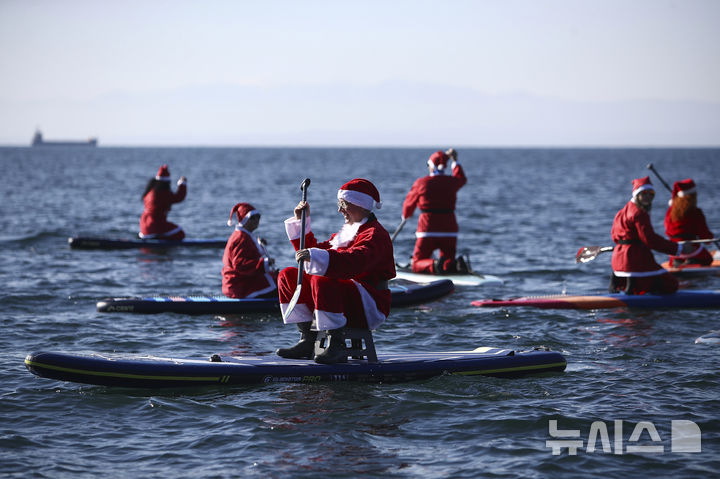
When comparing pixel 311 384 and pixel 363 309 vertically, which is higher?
pixel 363 309

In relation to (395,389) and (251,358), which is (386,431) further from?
(251,358)

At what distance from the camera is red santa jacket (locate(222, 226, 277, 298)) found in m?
12.3

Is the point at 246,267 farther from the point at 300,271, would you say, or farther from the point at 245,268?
the point at 300,271

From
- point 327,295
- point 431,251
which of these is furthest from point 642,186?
point 327,295

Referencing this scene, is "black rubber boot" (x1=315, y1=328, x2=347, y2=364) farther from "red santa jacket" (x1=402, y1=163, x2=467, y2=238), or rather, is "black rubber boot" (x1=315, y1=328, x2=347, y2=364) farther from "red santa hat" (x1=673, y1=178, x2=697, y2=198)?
"red santa hat" (x1=673, y1=178, x2=697, y2=198)

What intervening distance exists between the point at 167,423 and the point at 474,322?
5.68 meters

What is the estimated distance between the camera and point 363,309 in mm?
8000

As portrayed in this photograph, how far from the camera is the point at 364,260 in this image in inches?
300

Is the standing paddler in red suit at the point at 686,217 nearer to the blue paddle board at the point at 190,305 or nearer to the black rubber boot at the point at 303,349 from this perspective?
the blue paddle board at the point at 190,305

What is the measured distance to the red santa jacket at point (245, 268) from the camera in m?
12.3

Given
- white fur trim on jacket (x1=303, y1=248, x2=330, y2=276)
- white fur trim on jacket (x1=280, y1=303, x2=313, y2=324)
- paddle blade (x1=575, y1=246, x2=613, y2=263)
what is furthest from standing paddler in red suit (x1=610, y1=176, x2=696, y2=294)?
white fur trim on jacket (x1=303, y1=248, x2=330, y2=276)

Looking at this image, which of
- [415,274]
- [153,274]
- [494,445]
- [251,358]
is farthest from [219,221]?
[494,445]

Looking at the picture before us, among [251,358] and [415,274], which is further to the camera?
[415,274]

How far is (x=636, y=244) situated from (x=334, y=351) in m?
6.24
